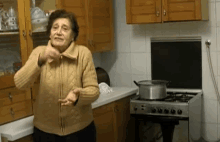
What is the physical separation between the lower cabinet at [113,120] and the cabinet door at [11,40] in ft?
2.79

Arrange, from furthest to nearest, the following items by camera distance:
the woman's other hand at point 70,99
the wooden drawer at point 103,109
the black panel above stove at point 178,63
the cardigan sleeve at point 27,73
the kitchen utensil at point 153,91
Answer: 1. the black panel above stove at point 178,63
2. the kitchen utensil at point 153,91
3. the wooden drawer at point 103,109
4. the cardigan sleeve at point 27,73
5. the woman's other hand at point 70,99

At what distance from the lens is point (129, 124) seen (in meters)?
3.55

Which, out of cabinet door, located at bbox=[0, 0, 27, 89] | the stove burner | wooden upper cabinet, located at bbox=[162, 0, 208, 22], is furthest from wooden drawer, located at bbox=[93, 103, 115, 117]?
wooden upper cabinet, located at bbox=[162, 0, 208, 22]

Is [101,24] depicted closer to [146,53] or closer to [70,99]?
[146,53]

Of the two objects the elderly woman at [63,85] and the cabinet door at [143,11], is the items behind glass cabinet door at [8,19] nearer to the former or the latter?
the elderly woman at [63,85]

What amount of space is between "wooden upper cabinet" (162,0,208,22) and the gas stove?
2.47 feet

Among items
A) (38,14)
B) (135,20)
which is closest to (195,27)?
(135,20)

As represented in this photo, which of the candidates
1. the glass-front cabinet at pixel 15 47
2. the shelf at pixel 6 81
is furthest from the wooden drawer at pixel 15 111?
the shelf at pixel 6 81

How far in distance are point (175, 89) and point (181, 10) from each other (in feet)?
2.90

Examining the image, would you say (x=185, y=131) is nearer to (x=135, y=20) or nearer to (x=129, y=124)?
(x=129, y=124)

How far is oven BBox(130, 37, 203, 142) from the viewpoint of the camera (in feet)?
10.1

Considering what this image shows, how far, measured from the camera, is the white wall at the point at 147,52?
3365 mm

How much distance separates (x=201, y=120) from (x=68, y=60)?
1869mm

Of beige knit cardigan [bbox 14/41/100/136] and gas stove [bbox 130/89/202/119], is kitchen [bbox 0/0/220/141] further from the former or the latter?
beige knit cardigan [bbox 14/41/100/136]
